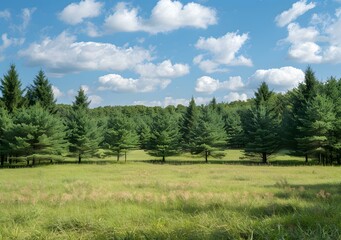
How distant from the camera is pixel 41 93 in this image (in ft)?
208

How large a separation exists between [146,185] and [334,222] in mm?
14252

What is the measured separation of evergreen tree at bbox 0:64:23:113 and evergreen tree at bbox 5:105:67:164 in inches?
385

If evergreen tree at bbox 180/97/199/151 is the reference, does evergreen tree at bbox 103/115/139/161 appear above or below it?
below

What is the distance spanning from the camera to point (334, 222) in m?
5.73

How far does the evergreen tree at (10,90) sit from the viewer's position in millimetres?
58125

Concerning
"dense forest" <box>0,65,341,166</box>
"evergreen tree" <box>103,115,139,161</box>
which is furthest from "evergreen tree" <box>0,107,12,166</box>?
"evergreen tree" <box>103,115,139,161</box>

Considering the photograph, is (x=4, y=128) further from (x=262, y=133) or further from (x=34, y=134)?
(x=262, y=133)

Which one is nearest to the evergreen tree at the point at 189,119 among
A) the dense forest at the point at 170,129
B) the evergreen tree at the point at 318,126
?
the dense forest at the point at 170,129

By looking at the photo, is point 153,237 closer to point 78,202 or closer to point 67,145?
point 78,202

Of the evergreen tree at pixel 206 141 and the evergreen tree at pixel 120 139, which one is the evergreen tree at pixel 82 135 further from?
the evergreen tree at pixel 206 141

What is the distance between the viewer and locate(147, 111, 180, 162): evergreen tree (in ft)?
189

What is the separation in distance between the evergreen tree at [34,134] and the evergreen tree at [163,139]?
15245 mm

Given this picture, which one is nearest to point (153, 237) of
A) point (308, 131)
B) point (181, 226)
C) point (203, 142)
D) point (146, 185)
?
point (181, 226)

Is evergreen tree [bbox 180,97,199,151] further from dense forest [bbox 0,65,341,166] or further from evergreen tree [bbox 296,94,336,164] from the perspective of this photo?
evergreen tree [bbox 296,94,336,164]
